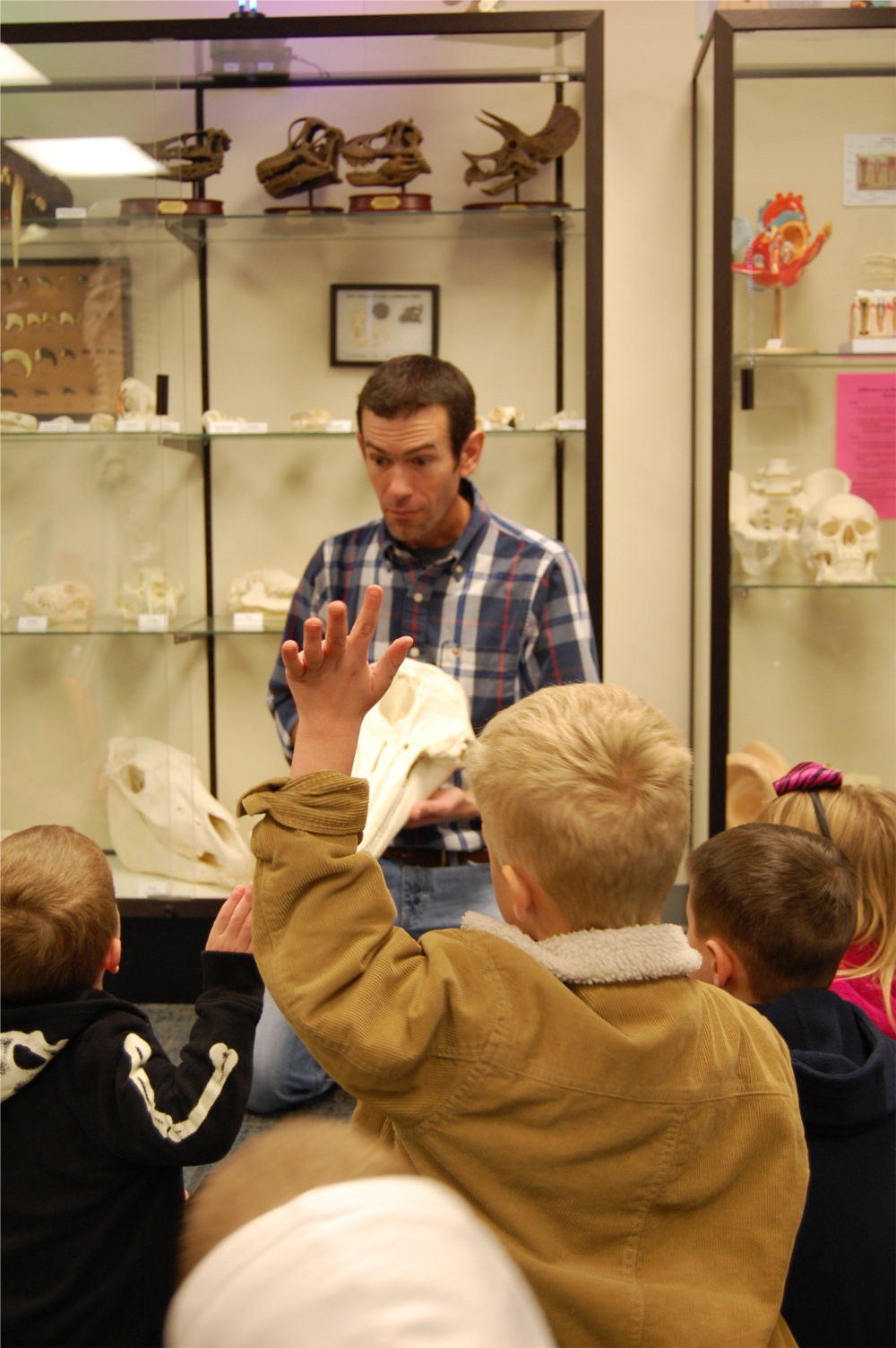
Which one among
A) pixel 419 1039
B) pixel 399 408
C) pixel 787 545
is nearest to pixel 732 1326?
pixel 419 1039

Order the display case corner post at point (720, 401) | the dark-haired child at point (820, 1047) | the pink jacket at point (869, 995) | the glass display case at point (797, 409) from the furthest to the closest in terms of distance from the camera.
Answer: the glass display case at point (797, 409)
the display case corner post at point (720, 401)
the pink jacket at point (869, 995)
the dark-haired child at point (820, 1047)

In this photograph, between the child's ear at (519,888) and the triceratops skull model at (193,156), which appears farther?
the triceratops skull model at (193,156)

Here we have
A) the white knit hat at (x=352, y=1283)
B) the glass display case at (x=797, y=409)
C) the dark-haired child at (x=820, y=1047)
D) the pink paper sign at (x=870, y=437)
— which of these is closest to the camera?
the white knit hat at (x=352, y=1283)

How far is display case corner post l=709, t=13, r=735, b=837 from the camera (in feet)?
9.46

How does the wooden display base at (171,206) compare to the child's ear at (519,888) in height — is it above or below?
above

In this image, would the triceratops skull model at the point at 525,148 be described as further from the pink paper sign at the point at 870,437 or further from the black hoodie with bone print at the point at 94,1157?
the black hoodie with bone print at the point at 94,1157

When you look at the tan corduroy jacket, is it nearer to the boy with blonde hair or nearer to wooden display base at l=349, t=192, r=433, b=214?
the boy with blonde hair

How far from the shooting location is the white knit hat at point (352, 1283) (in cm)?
45

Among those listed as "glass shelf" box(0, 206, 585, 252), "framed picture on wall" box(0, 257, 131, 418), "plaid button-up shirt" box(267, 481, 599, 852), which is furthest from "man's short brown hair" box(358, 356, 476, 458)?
"framed picture on wall" box(0, 257, 131, 418)

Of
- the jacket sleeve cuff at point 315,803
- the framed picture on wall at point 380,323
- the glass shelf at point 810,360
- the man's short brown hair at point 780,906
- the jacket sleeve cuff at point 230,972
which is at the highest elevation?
the framed picture on wall at point 380,323

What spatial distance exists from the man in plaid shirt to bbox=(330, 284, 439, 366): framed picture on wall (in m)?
1.10

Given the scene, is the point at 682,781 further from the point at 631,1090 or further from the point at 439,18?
the point at 439,18

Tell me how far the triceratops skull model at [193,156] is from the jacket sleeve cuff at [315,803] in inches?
108

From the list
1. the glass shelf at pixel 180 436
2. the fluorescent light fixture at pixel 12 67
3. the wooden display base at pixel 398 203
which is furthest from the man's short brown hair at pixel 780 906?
the fluorescent light fixture at pixel 12 67
